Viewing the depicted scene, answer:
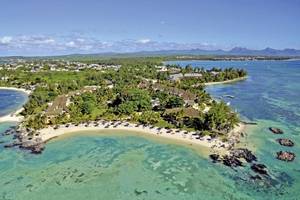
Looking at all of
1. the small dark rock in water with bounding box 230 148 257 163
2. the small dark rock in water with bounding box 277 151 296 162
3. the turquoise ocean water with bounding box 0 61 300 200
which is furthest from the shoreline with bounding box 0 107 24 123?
the small dark rock in water with bounding box 277 151 296 162

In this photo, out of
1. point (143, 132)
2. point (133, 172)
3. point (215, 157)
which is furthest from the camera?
point (143, 132)

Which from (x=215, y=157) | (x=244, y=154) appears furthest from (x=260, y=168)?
(x=215, y=157)

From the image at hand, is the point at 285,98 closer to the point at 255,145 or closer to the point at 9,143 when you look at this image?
the point at 255,145

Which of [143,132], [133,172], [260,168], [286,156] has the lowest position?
[133,172]

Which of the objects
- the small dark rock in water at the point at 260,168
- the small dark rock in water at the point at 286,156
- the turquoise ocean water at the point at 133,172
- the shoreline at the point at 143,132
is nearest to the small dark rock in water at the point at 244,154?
the turquoise ocean water at the point at 133,172

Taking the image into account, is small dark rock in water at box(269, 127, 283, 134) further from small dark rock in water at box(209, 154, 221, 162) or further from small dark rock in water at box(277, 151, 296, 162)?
small dark rock in water at box(209, 154, 221, 162)

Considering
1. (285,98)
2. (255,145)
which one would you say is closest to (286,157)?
(255,145)

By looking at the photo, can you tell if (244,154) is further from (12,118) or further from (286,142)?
(12,118)

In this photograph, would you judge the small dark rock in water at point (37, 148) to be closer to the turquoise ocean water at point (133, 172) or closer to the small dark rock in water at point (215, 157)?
the turquoise ocean water at point (133, 172)
